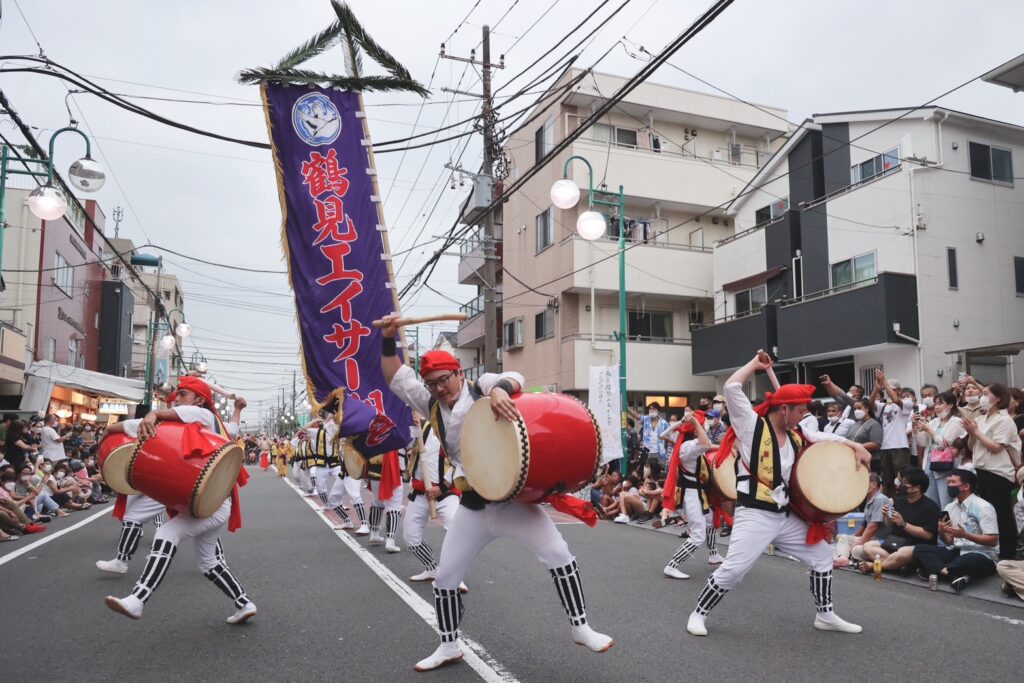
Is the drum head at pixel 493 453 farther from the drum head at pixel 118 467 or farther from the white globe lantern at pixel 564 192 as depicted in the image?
the white globe lantern at pixel 564 192

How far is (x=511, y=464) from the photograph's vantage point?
13.2ft

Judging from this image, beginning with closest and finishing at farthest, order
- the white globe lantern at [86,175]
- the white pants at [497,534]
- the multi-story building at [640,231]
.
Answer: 1. the white pants at [497,534]
2. the white globe lantern at [86,175]
3. the multi-story building at [640,231]

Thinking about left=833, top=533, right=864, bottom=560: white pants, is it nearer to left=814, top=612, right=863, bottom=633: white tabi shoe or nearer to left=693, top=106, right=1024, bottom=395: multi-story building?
left=814, top=612, right=863, bottom=633: white tabi shoe

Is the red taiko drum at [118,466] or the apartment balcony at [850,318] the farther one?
the apartment balcony at [850,318]

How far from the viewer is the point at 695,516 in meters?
8.52

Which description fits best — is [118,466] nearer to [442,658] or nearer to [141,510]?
[141,510]

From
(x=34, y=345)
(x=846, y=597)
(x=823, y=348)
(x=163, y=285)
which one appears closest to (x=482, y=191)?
(x=823, y=348)

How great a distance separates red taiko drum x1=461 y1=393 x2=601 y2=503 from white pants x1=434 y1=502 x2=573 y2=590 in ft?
0.42

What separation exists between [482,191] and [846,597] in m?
11.5

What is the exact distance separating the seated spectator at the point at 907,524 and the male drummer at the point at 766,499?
2941 millimetres

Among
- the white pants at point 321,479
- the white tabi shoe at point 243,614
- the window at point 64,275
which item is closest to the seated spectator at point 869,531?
the white tabi shoe at point 243,614

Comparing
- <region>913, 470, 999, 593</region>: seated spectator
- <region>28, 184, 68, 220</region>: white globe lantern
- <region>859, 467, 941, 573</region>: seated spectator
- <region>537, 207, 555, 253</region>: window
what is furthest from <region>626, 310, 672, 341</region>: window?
<region>28, 184, 68, 220</region>: white globe lantern

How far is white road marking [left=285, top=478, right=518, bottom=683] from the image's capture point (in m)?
4.46

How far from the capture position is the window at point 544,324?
26.0 metres
